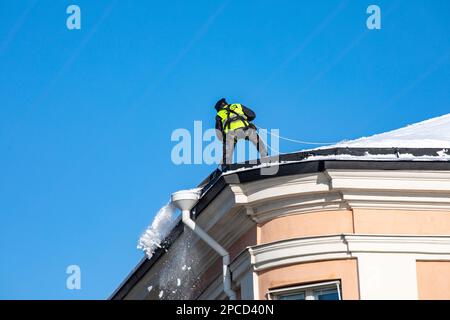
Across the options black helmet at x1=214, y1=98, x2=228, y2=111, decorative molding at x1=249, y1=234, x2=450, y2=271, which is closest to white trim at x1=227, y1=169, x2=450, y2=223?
decorative molding at x1=249, y1=234, x2=450, y2=271

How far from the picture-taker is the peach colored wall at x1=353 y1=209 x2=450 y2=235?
21359mm

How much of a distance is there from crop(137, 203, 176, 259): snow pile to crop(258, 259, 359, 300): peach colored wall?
2.93 meters

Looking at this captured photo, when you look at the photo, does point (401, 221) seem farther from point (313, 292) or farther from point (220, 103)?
point (220, 103)

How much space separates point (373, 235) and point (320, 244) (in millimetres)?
733

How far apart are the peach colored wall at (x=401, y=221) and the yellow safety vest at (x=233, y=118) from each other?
11.1 ft

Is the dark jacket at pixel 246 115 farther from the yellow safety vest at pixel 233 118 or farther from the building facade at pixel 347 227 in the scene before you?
the building facade at pixel 347 227

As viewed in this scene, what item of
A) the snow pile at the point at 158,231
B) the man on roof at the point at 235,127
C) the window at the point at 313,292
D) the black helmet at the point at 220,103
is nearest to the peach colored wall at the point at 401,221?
the window at the point at 313,292

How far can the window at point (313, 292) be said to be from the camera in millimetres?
21172

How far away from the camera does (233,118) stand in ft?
79.2

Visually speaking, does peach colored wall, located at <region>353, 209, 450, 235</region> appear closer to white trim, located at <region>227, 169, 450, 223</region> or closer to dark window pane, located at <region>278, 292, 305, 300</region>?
white trim, located at <region>227, 169, 450, 223</region>

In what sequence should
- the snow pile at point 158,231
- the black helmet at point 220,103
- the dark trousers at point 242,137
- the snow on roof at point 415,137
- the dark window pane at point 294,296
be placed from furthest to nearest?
the black helmet at point 220,103, the snow pile at point 158,231, the dark trousers at point 242,137, the snow on roof at point 415,137, the dark window pane at point 294,296
